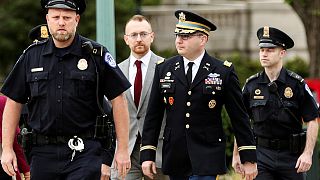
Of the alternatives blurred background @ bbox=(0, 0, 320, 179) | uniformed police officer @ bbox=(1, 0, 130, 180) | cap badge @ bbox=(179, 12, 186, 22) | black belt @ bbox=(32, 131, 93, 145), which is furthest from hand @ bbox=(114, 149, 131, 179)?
blurred background @ bbox=(0, 0, 320, 179)

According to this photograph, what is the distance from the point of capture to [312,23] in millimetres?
23141

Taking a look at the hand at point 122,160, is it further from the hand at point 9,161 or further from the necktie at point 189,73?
the necktie at point 189,73

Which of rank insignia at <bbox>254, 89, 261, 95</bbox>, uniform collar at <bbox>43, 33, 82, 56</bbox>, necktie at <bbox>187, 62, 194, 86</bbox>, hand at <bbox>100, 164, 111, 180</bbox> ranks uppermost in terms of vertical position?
uniform collar at <bbox>43, 33, 82, 56</bbox>

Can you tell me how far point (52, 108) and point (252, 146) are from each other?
6.18 ft

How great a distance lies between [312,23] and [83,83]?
16.4 meters

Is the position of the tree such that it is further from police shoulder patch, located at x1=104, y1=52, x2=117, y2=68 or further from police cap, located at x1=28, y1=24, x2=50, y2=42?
police shoulder patch, located at x1=104, y1=52, x2=117, y2=68

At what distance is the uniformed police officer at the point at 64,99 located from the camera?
24.0 ft

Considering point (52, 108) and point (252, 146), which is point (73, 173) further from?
point (252, 146)

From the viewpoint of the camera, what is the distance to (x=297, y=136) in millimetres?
9508

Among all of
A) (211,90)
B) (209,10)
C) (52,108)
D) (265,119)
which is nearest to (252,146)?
(211,90)

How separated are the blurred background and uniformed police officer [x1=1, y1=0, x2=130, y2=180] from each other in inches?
771

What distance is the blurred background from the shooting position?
95.6 ft

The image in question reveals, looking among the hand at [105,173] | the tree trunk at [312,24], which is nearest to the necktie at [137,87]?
the hand at [105,173]

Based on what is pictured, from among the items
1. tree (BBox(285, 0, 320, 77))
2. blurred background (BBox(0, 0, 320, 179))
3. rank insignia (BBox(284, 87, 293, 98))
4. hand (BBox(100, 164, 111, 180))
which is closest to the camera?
hand (BBox(100, 164, 111, 180))
